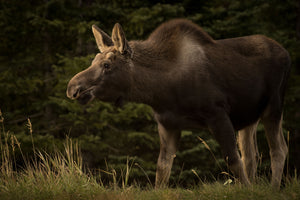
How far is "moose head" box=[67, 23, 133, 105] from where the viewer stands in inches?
173

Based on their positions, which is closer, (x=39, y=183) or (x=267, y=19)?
(x=39, y=183)

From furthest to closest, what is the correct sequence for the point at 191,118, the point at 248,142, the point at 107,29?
the point at 107,29, the point at 248,142, the point at 191,118

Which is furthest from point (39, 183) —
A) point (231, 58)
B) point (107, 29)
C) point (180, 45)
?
point (107, 29)

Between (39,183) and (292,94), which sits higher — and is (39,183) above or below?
above

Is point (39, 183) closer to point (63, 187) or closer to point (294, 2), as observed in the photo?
point (63, 187)

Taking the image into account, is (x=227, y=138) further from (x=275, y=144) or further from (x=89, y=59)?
(x=89, y=59)

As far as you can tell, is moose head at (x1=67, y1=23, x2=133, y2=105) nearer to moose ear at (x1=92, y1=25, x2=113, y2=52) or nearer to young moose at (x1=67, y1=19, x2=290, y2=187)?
young moose at (x1=67, y1=19, x2=290, y2=187)

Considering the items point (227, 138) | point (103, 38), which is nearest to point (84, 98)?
point (103, 38)

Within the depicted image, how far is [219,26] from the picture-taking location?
9.74 m

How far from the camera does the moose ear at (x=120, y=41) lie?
15.0ft

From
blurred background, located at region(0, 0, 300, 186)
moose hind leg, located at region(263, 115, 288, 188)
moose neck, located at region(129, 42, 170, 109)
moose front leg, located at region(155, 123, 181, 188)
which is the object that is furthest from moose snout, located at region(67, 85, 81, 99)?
blurred background, located at region(0, 0, 300, 186)

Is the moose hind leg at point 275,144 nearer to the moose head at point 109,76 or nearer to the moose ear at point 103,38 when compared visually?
the moose head at point 109,76

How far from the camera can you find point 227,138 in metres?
4.64

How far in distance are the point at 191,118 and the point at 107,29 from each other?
552 centimetres
